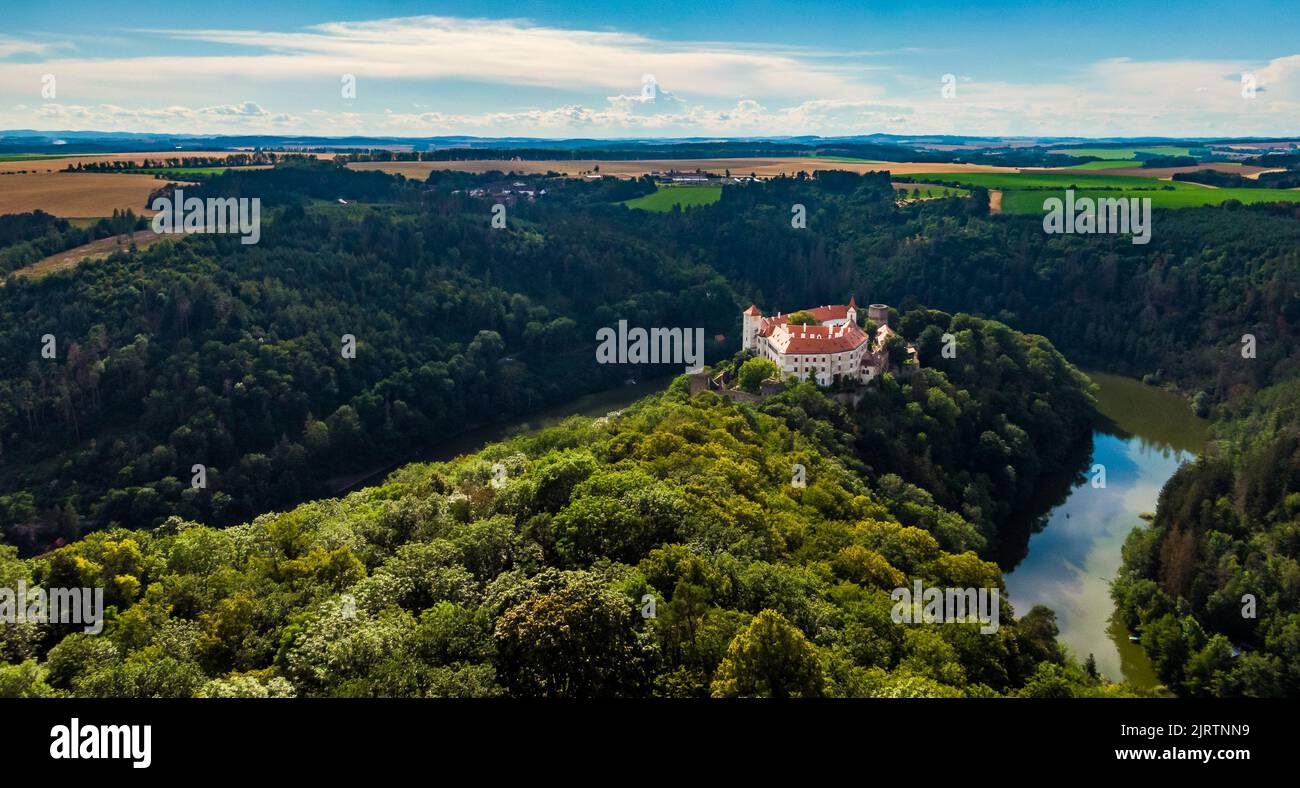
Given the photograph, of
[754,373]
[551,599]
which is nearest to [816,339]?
[754,373]

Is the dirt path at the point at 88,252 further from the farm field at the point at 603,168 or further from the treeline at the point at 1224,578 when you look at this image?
the treeline at the point at 1224,578

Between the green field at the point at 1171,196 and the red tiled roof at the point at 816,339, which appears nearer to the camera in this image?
the red tiled roof at the point at 816,339

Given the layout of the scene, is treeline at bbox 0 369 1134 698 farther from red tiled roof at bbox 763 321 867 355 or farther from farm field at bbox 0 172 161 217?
farm field at bbox 0 172 161 217

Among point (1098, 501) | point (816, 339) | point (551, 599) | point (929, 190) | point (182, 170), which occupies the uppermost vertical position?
point (929, 190)

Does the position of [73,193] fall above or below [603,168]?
below

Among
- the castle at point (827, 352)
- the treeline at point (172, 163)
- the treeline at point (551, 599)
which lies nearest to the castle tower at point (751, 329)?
the castle at point (827, 352)

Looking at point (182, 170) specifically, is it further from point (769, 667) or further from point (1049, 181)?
point (1049, 181)

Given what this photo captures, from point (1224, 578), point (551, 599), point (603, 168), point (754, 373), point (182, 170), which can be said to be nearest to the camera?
point (551, 599)
